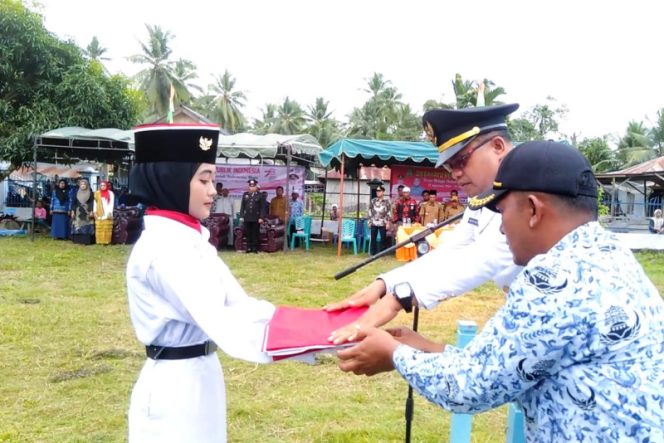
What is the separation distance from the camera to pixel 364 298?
Answer: 8.02ft

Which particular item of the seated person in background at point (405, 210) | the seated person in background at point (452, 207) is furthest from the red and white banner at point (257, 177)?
the seated person in background at point (452, 207)

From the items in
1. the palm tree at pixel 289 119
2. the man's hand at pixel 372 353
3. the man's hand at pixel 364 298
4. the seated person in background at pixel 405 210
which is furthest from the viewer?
the palm tree at pixel 289 119

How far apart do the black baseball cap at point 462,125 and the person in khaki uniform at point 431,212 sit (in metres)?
11.3

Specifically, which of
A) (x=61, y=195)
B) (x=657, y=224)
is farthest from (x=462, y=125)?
(x=657, y=224)

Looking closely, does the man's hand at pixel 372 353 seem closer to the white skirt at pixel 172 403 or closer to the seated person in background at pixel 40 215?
the white skirt at pixel 172 403

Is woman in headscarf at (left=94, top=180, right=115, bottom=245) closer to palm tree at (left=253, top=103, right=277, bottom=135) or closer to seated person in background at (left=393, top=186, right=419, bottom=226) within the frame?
seated person in background at (left=393, top=186, right=419, bottom=226)

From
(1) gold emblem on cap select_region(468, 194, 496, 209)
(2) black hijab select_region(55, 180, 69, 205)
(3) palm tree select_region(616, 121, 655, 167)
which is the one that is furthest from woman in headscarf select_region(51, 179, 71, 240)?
(3) palm tree select_region(616, 121, 655, 167)

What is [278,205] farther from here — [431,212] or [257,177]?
[431,212]

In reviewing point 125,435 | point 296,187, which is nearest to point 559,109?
point 296,187

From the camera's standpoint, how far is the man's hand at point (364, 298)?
2.37 metres

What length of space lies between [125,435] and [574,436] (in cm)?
355

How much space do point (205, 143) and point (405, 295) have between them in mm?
993

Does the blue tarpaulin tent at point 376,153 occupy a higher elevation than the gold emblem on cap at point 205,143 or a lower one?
higher

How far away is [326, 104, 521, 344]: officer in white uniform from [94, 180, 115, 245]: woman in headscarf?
13.2m
